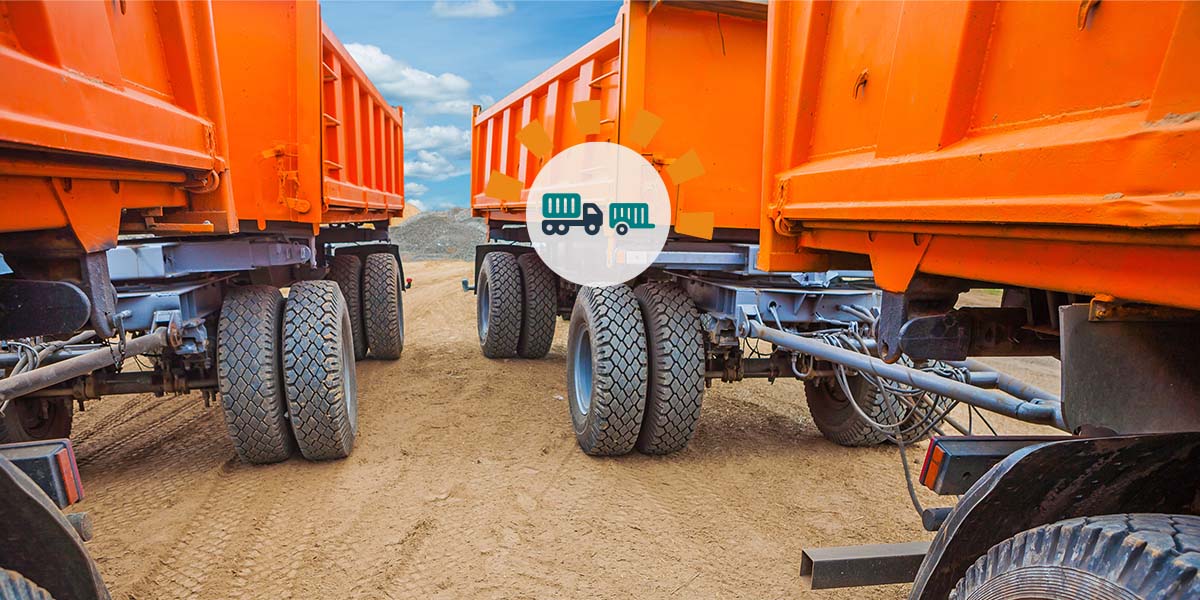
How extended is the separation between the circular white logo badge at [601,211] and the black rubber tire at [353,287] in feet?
6.90

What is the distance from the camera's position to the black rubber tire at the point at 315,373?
11.9 feet

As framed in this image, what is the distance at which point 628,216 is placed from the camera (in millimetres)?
3879

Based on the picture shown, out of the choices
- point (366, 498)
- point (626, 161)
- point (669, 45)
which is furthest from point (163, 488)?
point (669, 45)

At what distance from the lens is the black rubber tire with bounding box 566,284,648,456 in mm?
3781

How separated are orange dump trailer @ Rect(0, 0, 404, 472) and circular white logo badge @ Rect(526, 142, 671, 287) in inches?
65.6

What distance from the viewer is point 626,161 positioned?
3775 millimetres

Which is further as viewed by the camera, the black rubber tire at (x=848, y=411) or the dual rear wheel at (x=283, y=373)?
the black rubber tire at (x=848, y=411)

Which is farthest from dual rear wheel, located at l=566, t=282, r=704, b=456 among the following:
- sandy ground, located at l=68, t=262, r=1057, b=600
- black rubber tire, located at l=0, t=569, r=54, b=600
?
black rubber tire, located at l=0, t=569, r=54, b=600

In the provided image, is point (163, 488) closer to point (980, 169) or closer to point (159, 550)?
point (159, 550)

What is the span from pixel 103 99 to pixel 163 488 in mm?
2729

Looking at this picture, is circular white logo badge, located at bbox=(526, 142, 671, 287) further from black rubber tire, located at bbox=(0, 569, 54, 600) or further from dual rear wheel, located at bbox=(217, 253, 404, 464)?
black rubber tire, located at bbox=(0, 569, 54, 600)

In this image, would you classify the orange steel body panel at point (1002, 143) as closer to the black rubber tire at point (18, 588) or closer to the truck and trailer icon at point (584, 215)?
the truck and trailer icon at point (584, 215)

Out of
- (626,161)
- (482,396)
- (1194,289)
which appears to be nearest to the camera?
(1194,289)

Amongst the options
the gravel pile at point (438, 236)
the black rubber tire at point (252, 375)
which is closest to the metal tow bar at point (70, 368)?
the black rubber tire at point (252, 375)
